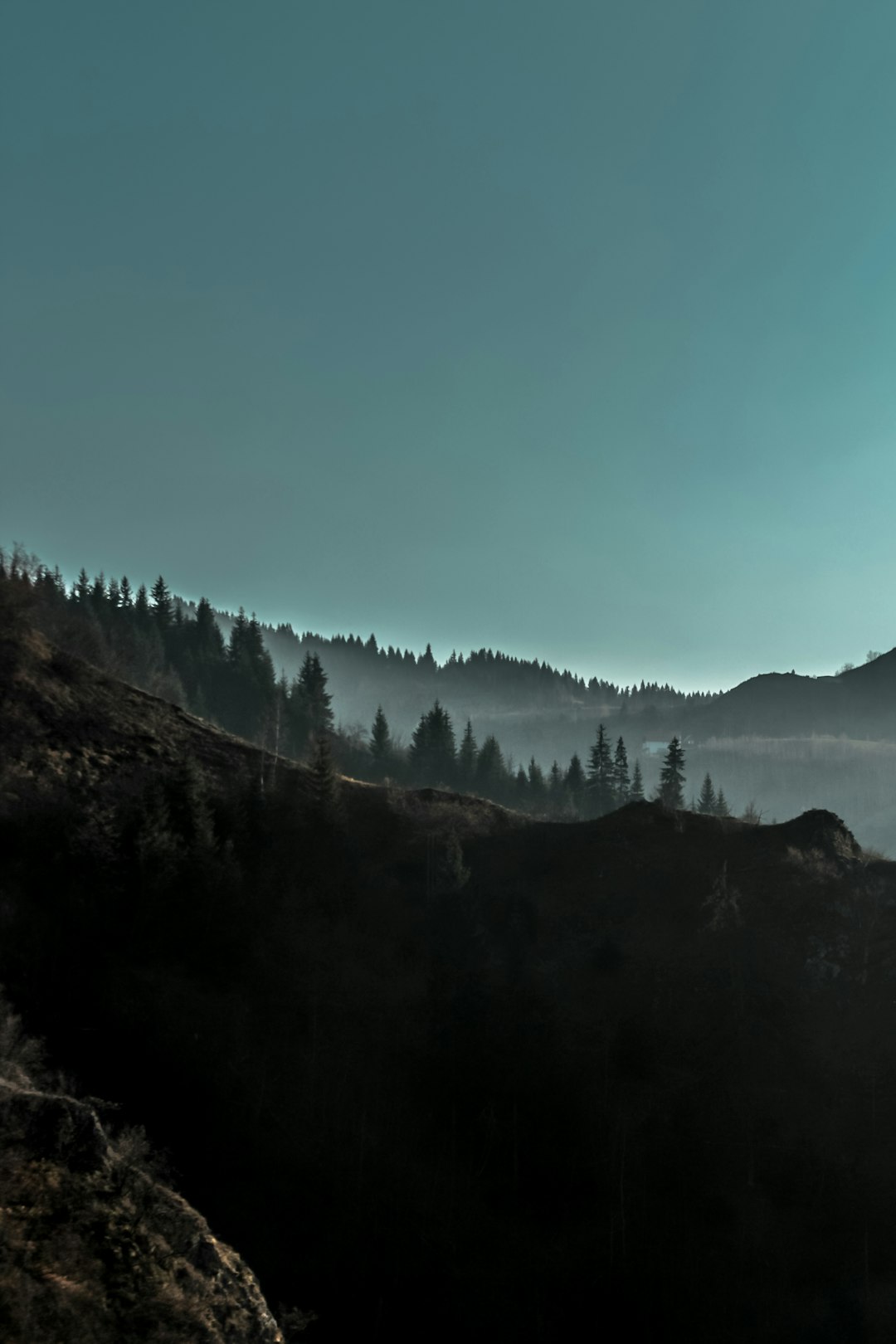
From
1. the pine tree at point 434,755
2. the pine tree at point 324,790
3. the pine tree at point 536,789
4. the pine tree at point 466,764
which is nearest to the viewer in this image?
the pine tree at point 324,790

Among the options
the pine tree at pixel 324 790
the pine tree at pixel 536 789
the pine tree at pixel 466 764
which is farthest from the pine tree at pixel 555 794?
the pine tree at pixel 324 790

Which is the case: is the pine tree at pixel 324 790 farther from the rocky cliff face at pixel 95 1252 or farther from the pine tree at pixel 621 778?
the pine tree at pixel 621 778

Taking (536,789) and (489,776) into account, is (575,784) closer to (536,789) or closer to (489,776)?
(536,789)

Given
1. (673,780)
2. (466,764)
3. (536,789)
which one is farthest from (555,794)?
(673,780)

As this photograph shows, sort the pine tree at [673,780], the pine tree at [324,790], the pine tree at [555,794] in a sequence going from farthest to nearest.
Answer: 1. the pine tree at [555,794]
2. the pine tree at [673,780]
3. the pine tree at [324,790]

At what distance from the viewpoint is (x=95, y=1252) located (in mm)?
18000

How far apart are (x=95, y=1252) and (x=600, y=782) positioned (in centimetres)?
13056

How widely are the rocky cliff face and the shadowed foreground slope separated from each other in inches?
777

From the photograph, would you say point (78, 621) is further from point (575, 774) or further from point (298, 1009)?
point (575, 774)

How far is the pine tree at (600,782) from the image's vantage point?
141m

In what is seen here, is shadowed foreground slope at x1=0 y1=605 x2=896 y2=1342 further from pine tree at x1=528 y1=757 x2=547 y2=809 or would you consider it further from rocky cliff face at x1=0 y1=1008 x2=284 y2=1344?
pine tree at x1=528 y1=757 x2=547 y2=809

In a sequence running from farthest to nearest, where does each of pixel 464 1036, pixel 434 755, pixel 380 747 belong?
pixel 434 755, pixel 380 747, pixel 464 1036

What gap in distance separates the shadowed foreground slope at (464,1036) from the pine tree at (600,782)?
76.0 metres

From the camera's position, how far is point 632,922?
189 feet
